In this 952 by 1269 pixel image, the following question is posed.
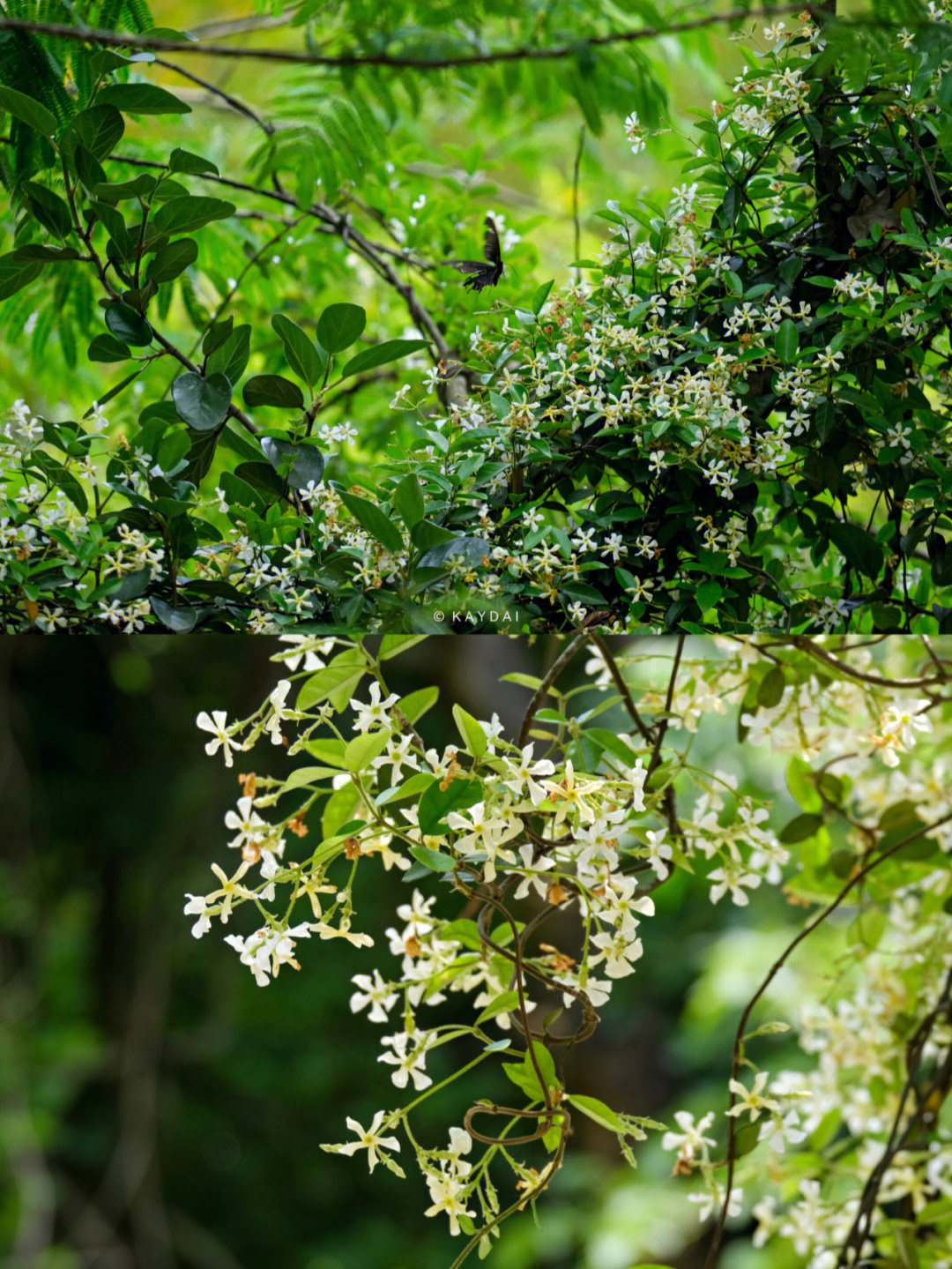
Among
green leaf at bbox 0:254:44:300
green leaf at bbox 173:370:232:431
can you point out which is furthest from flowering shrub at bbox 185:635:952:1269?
green leaf at bbox 0:254:44:300

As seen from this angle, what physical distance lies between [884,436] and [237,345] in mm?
352

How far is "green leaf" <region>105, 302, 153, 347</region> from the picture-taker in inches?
18.8

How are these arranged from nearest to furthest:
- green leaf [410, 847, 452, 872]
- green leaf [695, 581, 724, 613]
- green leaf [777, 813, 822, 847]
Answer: green leaf [410, 847, 452, 872], green leaf [695, 581, 724, 613], green leaf [777, 813, 822, 847]

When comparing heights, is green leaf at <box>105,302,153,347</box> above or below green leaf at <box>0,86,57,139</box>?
below

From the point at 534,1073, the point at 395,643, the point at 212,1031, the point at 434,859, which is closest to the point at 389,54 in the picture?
the point at 395,643

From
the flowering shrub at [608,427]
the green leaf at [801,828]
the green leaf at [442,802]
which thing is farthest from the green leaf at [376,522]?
the green leaf at [801,828]

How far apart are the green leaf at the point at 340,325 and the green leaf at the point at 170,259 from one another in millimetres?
70

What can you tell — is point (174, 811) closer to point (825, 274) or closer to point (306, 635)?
point (306, 635)

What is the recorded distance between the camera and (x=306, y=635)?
1.61 ft

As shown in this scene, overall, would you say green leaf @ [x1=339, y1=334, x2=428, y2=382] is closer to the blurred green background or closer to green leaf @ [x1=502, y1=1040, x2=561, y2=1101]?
the blurred green background

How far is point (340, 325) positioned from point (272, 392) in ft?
0.16

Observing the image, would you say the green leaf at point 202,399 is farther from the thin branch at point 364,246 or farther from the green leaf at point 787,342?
the green leaf at point 787,342

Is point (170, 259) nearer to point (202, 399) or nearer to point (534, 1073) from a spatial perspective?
point (202, 399)

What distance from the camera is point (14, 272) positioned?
18.8 inches
